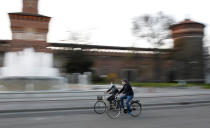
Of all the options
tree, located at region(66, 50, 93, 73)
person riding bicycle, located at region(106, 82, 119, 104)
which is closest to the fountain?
person riding bicycle, located at region(106, 82, 119, 104)

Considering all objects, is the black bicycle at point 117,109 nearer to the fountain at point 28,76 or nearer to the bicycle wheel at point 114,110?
the bicycle wheel at point 114,110

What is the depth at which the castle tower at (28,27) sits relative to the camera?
48266mm

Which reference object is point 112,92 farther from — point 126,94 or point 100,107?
point 100,107

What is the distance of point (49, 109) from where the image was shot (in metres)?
12.0

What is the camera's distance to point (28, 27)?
50312mm

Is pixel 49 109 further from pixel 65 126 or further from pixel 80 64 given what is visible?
pixel 80 64

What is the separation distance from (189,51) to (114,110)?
44.2 meters

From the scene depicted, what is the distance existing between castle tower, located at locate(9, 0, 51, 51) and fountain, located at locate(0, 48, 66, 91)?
21.6m

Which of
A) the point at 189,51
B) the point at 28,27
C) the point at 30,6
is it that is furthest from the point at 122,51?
the point at 30,6

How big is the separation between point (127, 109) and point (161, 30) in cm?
3467

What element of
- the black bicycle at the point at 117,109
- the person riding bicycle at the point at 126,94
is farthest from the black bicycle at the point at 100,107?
the person riding bicycle at the point at 126,94

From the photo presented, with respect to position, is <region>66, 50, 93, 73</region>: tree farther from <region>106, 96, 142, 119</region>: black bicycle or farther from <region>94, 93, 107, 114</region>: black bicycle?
<region>106, 96, 142, 119</region>: black bicycle

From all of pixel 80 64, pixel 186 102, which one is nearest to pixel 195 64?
pixel 80 64

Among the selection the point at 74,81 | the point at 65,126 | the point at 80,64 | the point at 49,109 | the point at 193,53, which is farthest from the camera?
the point at 193,53
